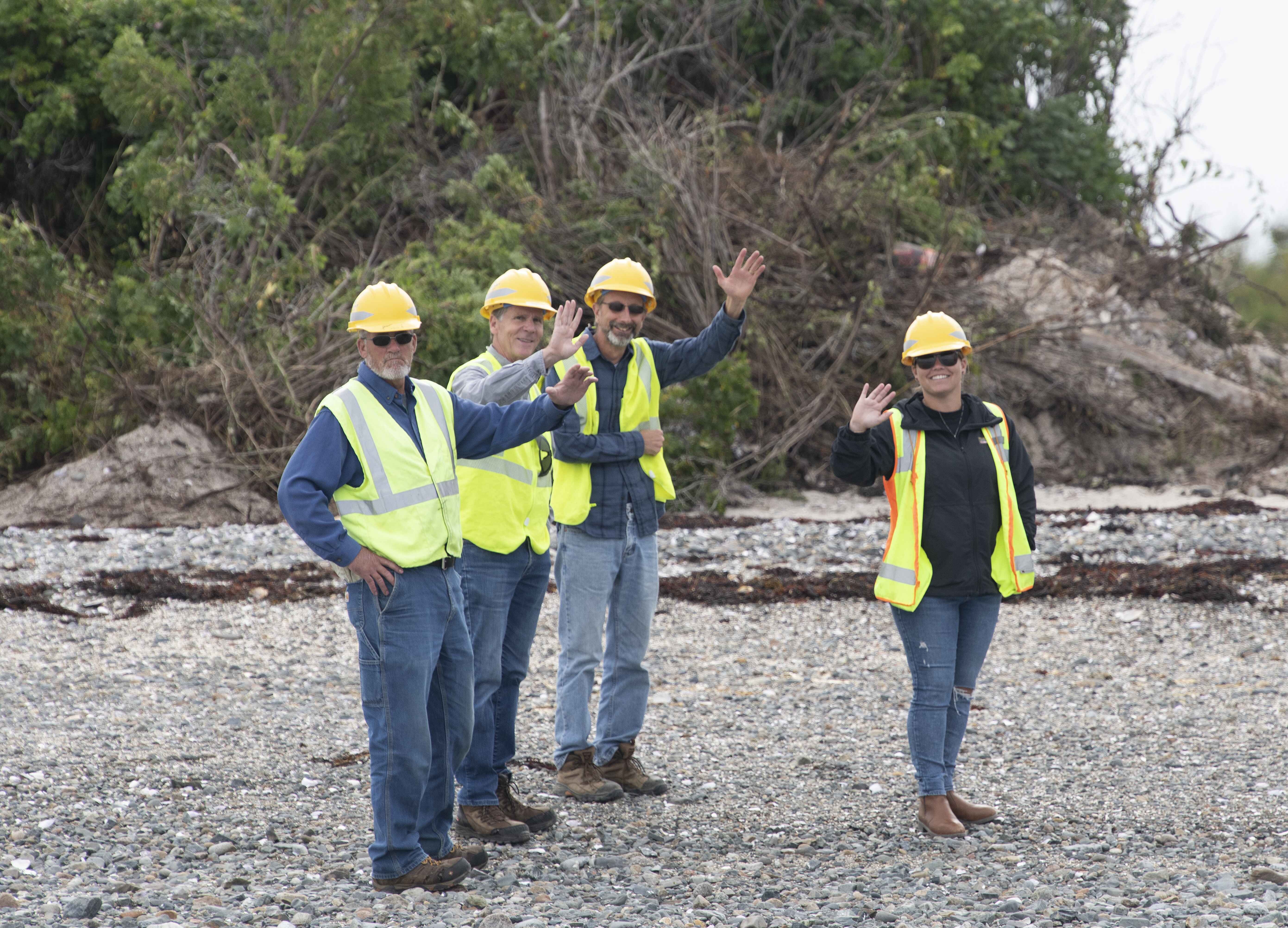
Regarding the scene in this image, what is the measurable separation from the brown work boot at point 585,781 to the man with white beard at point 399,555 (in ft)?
3.02

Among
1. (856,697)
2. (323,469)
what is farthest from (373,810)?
(856,697)

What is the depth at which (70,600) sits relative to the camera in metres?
9.39

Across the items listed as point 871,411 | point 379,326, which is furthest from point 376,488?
point 871,411

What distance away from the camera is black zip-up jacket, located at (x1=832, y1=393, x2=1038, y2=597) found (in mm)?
4688

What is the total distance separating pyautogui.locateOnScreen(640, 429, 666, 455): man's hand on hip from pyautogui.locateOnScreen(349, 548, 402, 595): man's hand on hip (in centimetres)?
141

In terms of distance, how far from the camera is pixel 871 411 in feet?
15.0

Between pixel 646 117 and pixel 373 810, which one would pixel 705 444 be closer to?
pixel 646 117

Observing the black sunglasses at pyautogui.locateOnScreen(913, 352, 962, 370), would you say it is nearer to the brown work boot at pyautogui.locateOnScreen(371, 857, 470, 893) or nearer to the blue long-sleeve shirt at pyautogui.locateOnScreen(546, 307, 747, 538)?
the blue long-sleeve shirt at pyautogui.locateOnScreen(546, 307, 747, 538)

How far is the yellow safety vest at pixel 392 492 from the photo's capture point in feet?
13.2

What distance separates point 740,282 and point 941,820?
2.21m

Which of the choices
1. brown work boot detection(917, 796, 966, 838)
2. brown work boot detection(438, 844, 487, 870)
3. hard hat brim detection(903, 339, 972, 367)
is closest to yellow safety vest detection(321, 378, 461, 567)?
brown work boot detection(438, 844, 487, 870)

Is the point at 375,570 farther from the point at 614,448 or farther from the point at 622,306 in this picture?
the point at 622,306

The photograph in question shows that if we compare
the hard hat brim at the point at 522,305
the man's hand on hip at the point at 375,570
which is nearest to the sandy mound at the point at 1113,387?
the hard hat brim at the point at 522,305

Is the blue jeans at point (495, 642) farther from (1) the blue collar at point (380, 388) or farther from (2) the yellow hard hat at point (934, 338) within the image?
(2) the yellow hard hat at point (934, 338)
